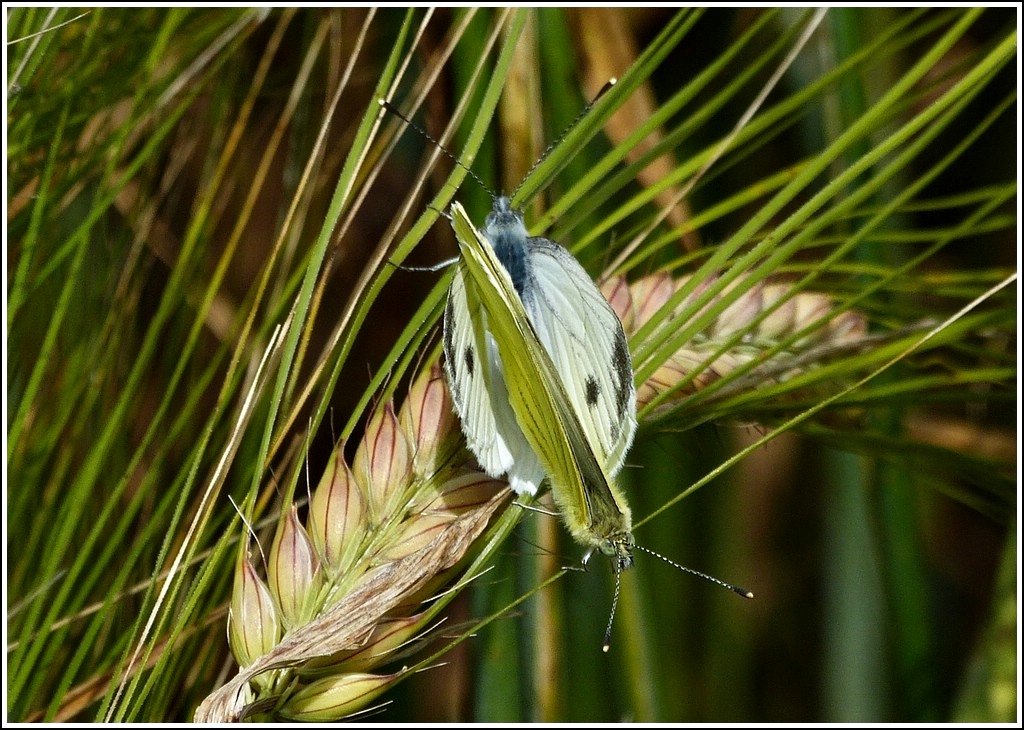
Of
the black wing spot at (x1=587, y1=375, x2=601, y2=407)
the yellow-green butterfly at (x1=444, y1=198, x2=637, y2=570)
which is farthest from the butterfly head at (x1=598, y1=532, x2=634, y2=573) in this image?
the black wing spot at (x1=587, y1=375, x2=601, y2=407)

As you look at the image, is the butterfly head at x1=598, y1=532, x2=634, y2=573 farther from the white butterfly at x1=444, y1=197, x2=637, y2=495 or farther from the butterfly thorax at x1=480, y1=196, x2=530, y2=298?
the butterfly thorax at x1=480, y1=196, x2=530, y2=298

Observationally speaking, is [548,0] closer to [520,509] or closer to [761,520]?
[520,509]

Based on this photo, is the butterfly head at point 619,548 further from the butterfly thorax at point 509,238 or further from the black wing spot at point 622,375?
the butterfly thorax at point 509,238

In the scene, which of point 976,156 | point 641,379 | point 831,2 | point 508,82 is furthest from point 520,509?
point 976,156

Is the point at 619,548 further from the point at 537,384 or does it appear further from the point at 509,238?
the point at 509,238

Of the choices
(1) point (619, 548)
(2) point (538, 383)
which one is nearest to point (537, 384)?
(2) point (538, 383)

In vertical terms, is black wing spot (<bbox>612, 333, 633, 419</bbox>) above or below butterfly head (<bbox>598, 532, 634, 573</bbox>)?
above

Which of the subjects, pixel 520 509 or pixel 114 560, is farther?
pixel 114 560
